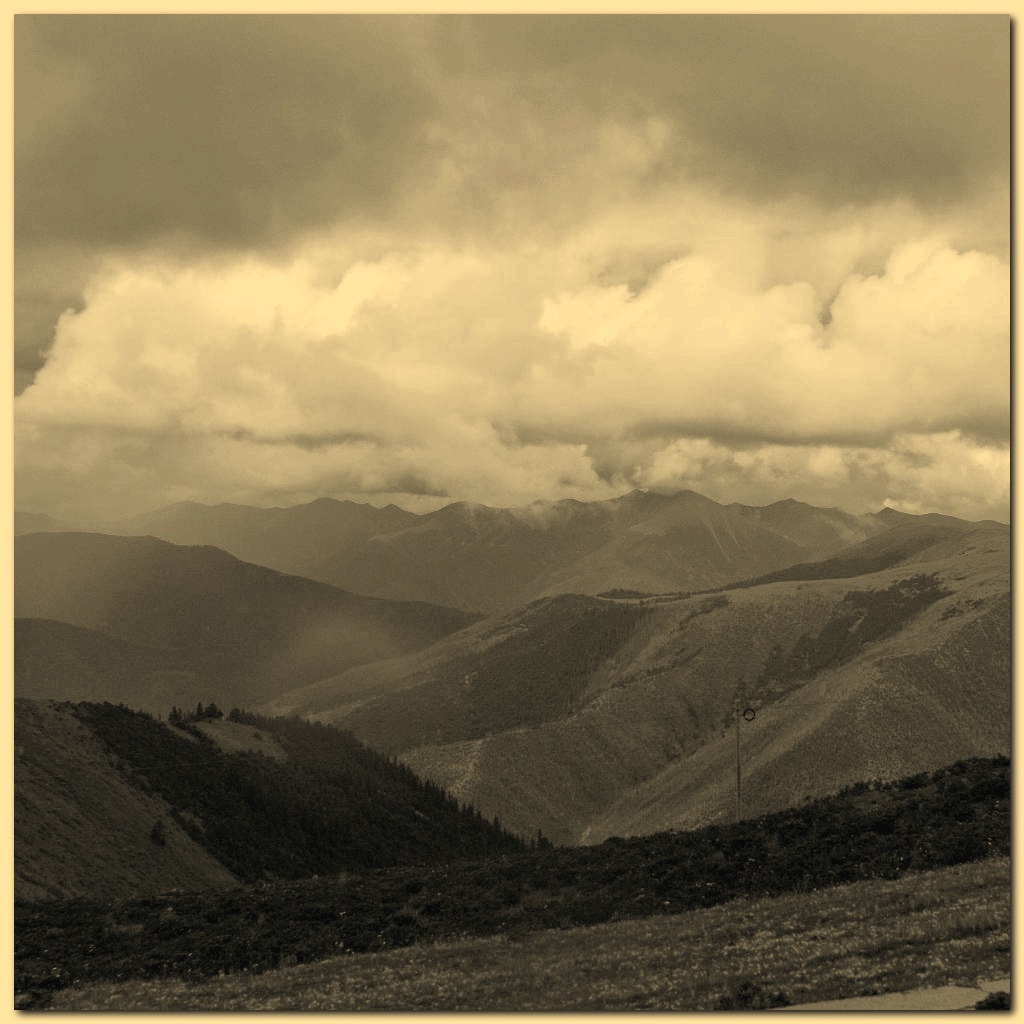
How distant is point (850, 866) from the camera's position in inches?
1283

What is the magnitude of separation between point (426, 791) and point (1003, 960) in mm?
140599

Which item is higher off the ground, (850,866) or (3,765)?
(3,765)

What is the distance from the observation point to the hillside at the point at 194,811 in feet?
211

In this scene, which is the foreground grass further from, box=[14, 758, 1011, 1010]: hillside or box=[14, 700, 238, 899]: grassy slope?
box=[14, 700, 238, 899]: grassy slope

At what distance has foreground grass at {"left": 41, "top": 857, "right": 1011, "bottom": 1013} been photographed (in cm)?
1952

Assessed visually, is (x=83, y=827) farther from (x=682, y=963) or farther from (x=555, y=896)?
(x=682, y=963)

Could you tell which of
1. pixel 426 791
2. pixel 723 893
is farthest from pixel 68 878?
pixel 426 791

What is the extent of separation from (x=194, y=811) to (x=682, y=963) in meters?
76.6

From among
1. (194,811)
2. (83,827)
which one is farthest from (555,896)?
(194,811)

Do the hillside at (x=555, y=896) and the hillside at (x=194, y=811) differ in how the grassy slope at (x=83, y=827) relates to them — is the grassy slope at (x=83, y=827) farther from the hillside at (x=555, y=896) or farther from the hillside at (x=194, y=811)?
the hillside at (x=555, y=896)

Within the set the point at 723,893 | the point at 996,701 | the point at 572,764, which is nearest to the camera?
the point at 723,893

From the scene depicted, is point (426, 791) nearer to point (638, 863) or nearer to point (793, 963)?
point (638, 863)

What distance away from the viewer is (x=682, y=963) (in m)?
22.7

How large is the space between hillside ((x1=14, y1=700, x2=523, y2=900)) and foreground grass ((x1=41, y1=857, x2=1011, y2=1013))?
31.6 meters
